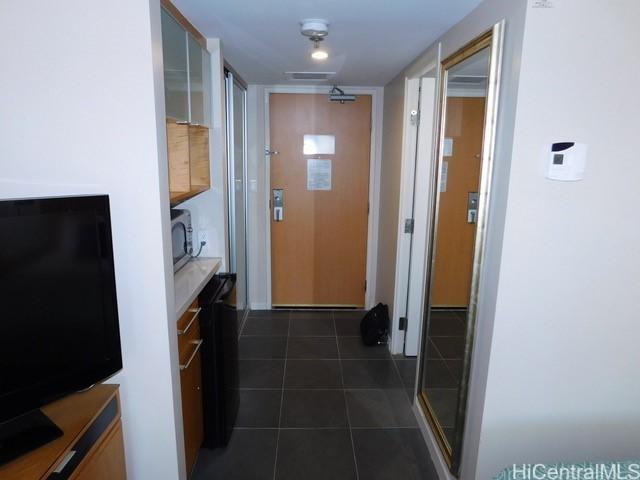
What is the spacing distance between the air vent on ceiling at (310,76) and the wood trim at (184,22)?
1.08 metres

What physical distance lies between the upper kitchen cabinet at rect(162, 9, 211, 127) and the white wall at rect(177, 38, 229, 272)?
0.19 feet

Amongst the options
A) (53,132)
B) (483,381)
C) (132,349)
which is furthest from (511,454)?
(53,132)

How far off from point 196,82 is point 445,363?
198 centimetres

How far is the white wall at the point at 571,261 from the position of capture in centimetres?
140

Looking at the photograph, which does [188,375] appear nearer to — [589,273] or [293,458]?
[293,458]

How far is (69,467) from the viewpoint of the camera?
1.17 metres

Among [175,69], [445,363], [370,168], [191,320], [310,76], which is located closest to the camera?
[175,69]

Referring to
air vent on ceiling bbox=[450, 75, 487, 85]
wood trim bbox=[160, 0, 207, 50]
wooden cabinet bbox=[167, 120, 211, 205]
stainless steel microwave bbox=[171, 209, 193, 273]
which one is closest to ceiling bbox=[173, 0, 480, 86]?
wood trim bbox=[160, 0, 207, 50]

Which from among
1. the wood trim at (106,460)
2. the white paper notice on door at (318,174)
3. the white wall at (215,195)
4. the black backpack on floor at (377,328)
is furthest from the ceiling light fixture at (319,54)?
the wood trim at (106,460)

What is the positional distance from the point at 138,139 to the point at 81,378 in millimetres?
791

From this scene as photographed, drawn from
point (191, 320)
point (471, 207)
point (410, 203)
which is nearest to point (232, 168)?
point (410, 203)

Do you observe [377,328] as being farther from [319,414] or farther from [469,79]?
[469,79]

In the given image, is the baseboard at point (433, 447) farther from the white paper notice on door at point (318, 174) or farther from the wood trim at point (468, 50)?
the white paper notice on door at point (318, 174)

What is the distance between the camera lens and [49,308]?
1.18 m
